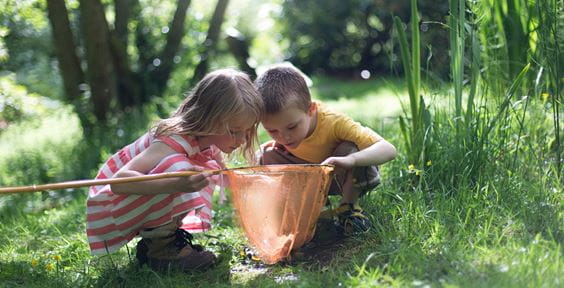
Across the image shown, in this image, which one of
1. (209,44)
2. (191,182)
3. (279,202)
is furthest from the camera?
(209,44)

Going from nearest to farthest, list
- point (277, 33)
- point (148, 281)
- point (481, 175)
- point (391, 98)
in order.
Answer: point (148, 281)
point (481, 175)
point (391, 98)
point (277, 33)

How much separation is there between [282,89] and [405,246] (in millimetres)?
857

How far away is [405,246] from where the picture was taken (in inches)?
103

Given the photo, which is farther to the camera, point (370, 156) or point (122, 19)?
point (122, 19)

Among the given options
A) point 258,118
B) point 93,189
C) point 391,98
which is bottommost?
point 391,98

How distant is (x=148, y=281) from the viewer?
2854 mm

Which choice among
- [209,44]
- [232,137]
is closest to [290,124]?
[232,137]

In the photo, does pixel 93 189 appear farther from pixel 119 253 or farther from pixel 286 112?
pixel 286 112

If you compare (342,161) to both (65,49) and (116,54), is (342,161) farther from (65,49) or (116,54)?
(116,54)

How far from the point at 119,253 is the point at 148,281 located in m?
0.49

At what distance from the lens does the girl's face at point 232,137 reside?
9.46 ft

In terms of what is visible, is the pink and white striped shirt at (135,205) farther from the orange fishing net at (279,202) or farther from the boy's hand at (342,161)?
the boy's hand at (342,161)

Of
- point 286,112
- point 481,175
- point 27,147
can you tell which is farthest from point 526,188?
point 27,147

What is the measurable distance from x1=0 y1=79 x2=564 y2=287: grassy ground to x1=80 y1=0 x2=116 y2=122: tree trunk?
2350mm
